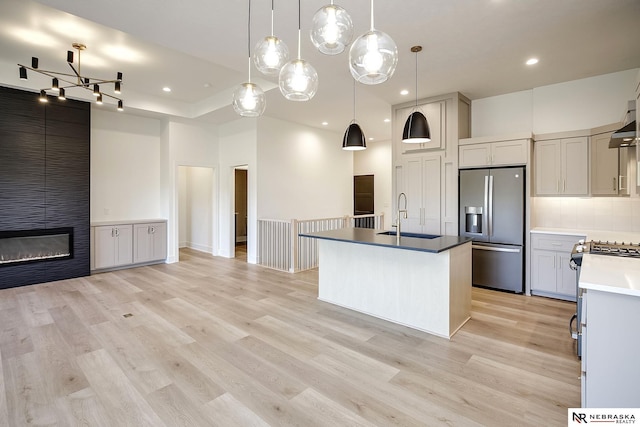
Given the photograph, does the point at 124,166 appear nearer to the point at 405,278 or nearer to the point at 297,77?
the point at 297,77

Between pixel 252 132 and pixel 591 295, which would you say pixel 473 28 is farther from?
pixel 252 132

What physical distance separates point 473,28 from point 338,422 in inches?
143

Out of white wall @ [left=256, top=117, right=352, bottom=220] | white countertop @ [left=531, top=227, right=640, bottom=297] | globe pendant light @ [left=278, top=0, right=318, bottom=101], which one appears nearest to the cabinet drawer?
white countertop @ [left=531, top=227, right=640, bottom=297]

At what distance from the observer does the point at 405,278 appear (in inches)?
134

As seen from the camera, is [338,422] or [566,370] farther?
[566,370]

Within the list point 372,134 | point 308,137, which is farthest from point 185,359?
point 372,134

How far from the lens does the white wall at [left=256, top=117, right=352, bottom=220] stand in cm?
671

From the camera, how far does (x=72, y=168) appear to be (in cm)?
538

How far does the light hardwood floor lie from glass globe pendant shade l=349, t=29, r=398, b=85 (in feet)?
6.96

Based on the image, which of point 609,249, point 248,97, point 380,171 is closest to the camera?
point 248,97

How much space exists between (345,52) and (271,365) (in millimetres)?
3439

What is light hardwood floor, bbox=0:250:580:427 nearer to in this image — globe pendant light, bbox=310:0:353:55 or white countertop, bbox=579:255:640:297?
white countertop, bbox=579:255:640:297

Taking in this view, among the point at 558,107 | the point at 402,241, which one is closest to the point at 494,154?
the point at 558,107

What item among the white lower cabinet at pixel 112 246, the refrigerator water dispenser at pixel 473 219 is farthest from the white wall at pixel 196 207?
the refrigerator water dispenser at pixel 473 219
